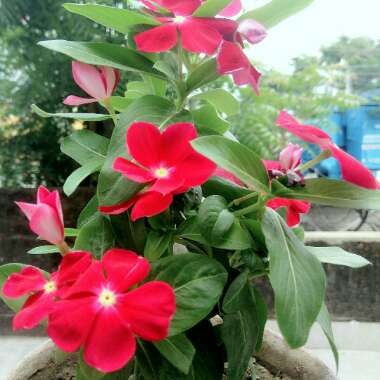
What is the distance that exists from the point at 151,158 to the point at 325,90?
1541 mm

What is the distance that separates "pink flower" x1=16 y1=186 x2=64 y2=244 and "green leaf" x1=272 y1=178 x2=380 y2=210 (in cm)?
16

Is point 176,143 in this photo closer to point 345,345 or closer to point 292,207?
point 292,207

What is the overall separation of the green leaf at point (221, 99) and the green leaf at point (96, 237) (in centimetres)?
18

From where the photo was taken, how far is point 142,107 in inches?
15.3

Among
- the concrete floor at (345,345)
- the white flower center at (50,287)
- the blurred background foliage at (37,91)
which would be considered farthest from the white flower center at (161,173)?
the concrete floor at (345,345)

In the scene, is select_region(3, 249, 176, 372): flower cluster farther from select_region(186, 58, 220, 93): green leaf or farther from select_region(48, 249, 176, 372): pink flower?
select_region(186, 58, 220, 93): green leaf

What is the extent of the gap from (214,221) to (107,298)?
10 centimetres

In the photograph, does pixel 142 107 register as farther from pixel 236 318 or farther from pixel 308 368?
pixel 308 368

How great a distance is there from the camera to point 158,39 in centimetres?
36

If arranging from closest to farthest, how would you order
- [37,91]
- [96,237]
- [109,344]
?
[109,344] → [96,237] → [37,91]

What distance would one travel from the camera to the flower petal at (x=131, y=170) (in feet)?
1.04

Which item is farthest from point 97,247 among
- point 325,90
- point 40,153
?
point 325,90

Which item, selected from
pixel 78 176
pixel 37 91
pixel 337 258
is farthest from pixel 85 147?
pixel 37 91

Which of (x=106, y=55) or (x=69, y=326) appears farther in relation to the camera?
(x=106, y=55)
